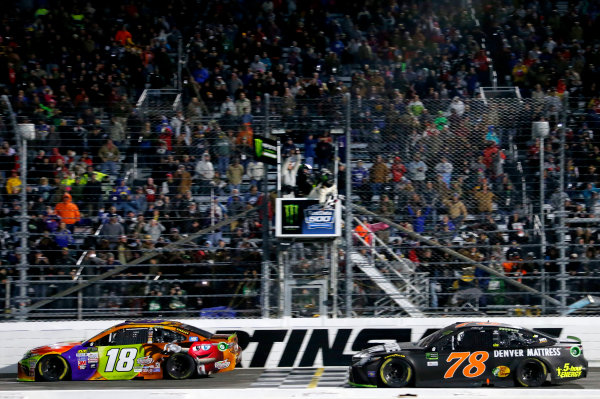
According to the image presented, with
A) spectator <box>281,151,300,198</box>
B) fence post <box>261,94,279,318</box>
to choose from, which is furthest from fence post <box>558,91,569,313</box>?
fence post <box>261,94,279,318</box>

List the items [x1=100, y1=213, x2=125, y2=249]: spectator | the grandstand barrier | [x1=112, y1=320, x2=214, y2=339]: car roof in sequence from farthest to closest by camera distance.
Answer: [x1=100, y1=213, x2=125, y2=249]: spectator → the grandstand barrier → [x1=112, y1=320, x2=214, y2=339]: car roof

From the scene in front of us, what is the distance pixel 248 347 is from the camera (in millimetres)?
15656

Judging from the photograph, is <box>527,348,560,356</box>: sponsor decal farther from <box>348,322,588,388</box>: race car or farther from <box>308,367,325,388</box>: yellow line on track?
<box>308,367,325,388</box>: yellow line on track

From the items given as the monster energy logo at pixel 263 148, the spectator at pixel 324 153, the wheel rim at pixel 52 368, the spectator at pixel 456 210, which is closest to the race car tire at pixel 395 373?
the spectator at pixel 456 210

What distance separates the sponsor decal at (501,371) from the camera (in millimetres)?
13125

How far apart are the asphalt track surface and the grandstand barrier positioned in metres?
0.38

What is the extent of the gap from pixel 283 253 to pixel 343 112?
8.63 feet

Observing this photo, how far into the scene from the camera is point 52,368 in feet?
48.0

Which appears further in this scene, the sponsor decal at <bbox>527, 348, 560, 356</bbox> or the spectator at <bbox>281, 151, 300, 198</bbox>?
the spectator at <bbox>281, 151, 300, 198</bbox>

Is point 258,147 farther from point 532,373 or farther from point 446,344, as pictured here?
point 532,373

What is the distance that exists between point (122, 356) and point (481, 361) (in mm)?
5471

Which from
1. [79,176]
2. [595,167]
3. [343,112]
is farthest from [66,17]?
[595,167]

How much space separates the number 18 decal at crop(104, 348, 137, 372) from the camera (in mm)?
14555

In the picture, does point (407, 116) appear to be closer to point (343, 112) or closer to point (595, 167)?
point (343, 112)
